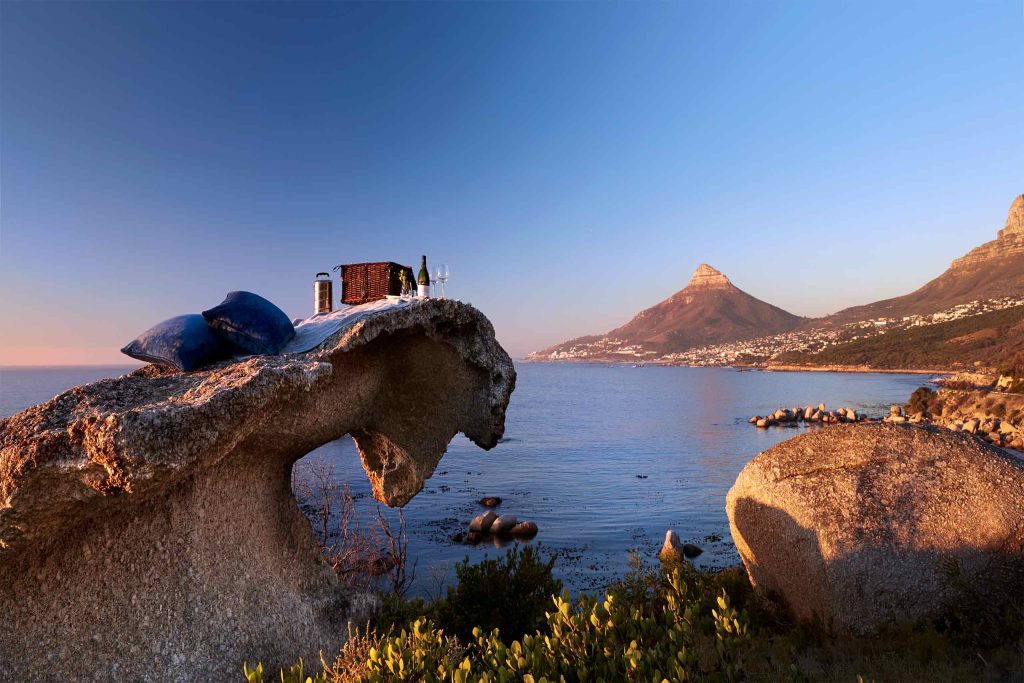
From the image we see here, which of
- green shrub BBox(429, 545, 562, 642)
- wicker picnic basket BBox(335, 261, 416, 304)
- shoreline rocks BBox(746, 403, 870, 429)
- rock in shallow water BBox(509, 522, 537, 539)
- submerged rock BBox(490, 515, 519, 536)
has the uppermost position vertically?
wicker picnic basket BBox(335, 261, 416, 304)

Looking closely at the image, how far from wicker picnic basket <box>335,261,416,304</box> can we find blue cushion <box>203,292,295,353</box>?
1522mm

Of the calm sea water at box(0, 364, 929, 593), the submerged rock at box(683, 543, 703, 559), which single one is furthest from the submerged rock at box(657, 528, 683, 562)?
the calm sea water at box(0, 364, 929, 593)

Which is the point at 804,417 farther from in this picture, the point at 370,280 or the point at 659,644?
the point at 659,644

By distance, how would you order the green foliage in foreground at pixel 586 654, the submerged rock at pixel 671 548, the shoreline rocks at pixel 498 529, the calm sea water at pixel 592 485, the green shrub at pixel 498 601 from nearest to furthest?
the green foliage in foreground at pixel 586 654, the green shrub at pixel 498 601, the submerged rock at pixel 671 548, the calm sea water at pixel 592 485, the shoreline rocks at pixel 498 529

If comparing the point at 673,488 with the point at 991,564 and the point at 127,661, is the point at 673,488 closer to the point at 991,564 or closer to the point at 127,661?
the point at 991,564

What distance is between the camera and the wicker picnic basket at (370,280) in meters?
7.30

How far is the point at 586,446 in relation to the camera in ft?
160

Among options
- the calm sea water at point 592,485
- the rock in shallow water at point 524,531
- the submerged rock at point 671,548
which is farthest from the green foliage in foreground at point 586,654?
the rock in shallow water at point 524,531

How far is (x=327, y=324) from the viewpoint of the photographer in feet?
20.1

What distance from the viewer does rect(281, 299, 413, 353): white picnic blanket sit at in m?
5.75

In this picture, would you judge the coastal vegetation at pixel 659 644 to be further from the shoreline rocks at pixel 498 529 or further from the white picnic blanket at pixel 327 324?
the shoreline rocks at pixel 498 529

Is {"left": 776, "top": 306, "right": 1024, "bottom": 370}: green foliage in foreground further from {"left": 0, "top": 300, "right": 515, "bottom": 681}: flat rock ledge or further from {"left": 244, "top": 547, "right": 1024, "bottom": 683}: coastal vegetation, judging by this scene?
{"left": 0, "top": 300, "right": 515, "bottom": 681}: flat rock ledge

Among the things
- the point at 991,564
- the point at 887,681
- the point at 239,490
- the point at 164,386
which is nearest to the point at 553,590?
the point at 887,681

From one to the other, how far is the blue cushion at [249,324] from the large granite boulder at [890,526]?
6.81 m
